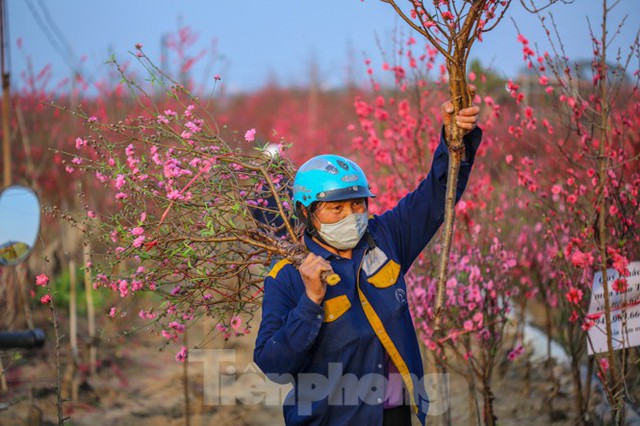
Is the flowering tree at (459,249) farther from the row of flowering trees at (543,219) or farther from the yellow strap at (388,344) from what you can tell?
the yellow strap at (388,344)

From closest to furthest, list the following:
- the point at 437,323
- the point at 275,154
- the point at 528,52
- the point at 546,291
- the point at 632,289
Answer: the point at 437,323 → the point at 275,154 → the point at 632,289 → the point at 528,52 → the point at 546,291

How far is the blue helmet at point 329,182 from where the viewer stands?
3.58 metres

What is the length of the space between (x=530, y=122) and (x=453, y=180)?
10.0 feet

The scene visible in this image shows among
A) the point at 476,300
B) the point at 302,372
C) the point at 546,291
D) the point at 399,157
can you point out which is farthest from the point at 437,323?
the point at 546,291

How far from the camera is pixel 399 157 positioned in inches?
315

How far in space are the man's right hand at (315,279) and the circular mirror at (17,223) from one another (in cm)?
166

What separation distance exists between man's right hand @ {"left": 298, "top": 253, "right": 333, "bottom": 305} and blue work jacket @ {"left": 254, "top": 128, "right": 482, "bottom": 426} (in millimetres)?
34


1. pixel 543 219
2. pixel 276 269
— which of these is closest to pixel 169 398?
pixel 543 219

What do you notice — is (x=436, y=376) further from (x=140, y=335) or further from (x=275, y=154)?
(x=140, y=335)

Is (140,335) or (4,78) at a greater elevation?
(4,78)

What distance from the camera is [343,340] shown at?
3.37m

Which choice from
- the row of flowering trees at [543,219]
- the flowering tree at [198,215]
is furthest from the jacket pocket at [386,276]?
the row of flowering trees at [543,219]

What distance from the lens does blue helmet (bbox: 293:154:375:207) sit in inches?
141

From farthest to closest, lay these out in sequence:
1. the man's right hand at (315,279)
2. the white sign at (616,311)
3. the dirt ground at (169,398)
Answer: the dirt ground at (169,398), the white sign at (616,311), the man's right hand at (315,279)
